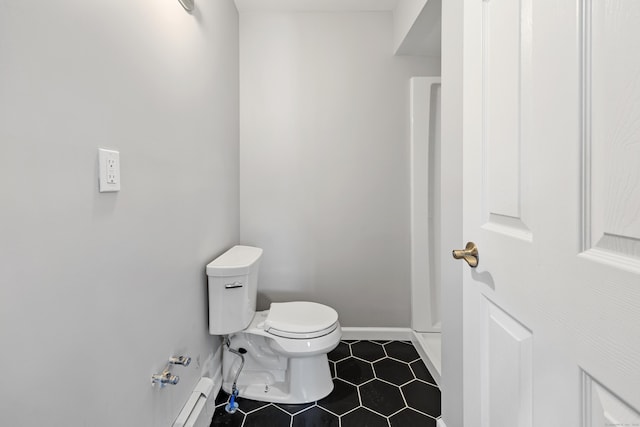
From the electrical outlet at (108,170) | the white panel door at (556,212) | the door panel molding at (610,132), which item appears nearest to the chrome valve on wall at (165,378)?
the electrical outlet at (108,170)

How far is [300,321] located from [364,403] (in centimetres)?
54

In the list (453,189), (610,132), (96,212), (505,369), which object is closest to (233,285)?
(96,212)

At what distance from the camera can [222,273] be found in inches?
60.7

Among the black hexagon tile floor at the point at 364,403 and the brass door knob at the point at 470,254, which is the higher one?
the brass door knob at the point at 470,254

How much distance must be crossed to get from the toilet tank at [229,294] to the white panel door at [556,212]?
1.11m

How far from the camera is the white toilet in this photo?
1.59 metres

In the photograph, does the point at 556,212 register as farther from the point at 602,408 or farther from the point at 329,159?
the point at 329,159

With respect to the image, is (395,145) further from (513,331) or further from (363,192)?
(513,331)

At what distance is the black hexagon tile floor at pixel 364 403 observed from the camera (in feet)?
5.02

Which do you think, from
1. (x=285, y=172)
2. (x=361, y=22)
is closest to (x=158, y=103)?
(x=285, y=172)

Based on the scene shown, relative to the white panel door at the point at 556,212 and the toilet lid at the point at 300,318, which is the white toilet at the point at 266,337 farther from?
the white panel door at the point at 556,212

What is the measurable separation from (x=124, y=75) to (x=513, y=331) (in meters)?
1.20

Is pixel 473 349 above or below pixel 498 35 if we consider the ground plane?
below

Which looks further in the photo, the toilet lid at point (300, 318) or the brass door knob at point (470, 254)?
the toilet lid at point (300, 318)
